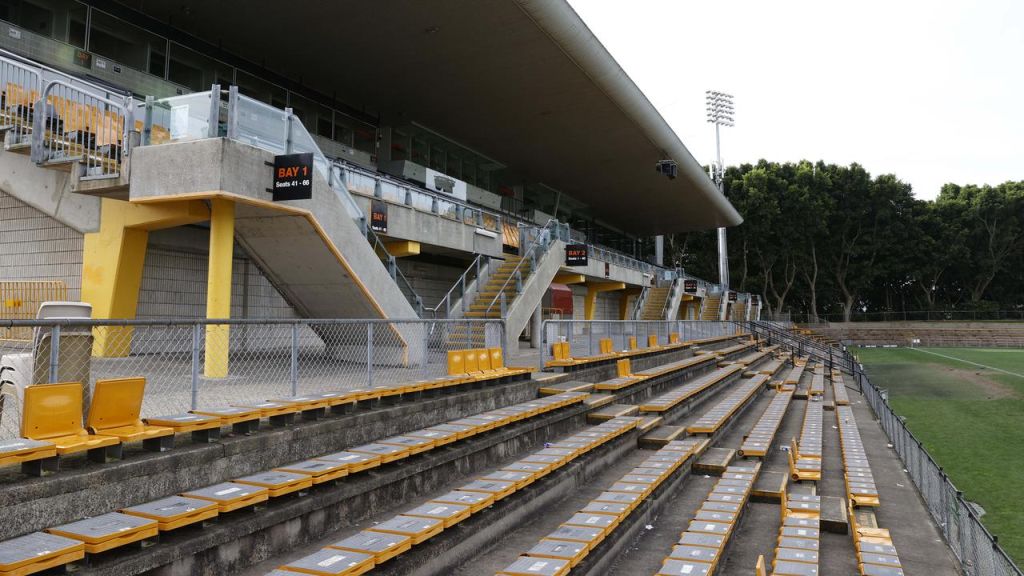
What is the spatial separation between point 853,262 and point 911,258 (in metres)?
5.24

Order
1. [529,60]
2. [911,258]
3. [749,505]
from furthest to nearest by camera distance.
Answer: [911,258], [529,60], [749,505]

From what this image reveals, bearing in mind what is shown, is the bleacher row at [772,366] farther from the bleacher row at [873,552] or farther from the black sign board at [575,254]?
the bleacher row at [873,552]

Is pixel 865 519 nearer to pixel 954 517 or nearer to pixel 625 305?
pixel 954 517

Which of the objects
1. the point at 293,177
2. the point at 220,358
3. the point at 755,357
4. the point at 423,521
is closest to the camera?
the point at 423,521

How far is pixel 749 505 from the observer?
871cm

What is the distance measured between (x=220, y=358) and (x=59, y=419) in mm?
4094

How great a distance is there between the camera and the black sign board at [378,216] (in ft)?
43.0

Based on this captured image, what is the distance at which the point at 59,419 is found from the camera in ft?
14.5

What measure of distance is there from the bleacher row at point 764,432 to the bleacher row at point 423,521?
4094 millimetres

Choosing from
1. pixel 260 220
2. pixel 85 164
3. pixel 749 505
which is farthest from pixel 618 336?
pixel 85 164

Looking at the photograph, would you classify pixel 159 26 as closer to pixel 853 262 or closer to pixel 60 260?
pixel 60 260

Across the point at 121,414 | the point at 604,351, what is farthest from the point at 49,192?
the point at 604,351

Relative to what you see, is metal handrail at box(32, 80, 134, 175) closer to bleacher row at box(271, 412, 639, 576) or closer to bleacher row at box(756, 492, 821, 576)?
bleacher row at box(271, 412, 639, 576)

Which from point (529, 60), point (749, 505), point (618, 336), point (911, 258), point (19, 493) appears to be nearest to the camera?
point (19, 493)
